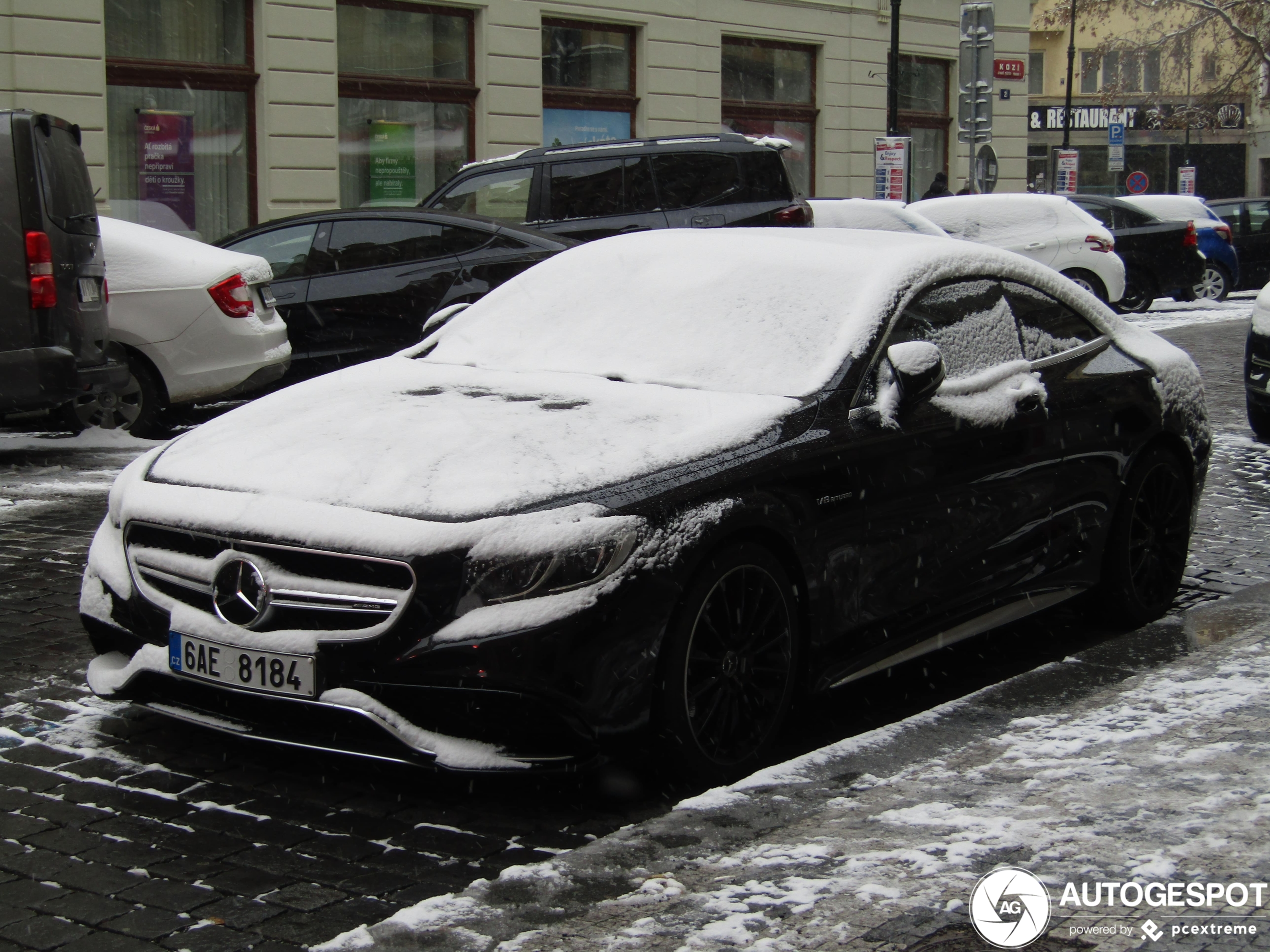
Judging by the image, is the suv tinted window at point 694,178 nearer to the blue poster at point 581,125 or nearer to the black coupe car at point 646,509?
the blue poster at point 581,125

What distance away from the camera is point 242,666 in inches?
155

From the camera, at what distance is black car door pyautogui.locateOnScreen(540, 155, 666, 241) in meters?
14.7

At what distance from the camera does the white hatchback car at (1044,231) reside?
64.5 ft

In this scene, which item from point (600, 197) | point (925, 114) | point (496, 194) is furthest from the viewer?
point (925, 114)

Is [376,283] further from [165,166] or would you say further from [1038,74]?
[1038,74]

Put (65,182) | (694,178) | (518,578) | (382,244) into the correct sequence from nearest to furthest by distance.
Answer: (518,578) → (65,182) → (382,244) → (694,178)

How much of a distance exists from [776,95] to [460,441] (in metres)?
21.9

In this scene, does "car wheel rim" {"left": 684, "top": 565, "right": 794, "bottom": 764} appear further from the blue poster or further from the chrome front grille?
the blue poster

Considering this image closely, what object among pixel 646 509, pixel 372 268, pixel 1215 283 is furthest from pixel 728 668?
pixel 1215 283

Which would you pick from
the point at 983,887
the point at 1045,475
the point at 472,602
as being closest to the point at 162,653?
the point at 472,602

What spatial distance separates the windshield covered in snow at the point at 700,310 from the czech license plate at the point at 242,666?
1.51 metres

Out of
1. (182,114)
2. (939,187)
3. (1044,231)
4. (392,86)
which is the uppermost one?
(392,86)

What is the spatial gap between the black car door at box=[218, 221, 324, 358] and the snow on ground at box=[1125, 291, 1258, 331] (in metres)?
10.8

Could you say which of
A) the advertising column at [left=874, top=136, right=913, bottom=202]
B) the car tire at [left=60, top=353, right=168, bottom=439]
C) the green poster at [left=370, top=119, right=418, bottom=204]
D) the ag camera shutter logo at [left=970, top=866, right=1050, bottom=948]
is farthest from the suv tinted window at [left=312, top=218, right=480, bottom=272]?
the advertising column at [left=874, top=136, right=913, bottom=202]
